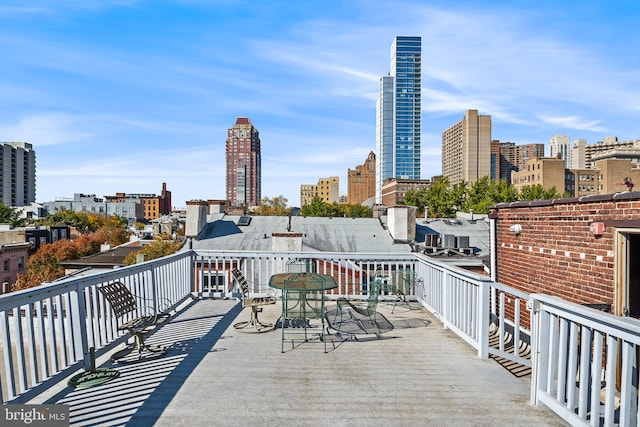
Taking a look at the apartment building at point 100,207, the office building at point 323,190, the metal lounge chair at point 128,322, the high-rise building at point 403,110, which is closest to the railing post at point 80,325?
the metal lounge chair at point 128,322

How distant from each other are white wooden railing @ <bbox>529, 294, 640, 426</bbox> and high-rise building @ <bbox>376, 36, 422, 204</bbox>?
177171mm

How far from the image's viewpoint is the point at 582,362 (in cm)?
276

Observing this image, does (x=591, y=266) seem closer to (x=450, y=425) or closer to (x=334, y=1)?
(x=450, y=425)

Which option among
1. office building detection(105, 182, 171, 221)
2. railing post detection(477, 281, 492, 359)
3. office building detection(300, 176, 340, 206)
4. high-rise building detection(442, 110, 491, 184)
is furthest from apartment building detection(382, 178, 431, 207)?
railing post detection(477, 281, 492, 359)

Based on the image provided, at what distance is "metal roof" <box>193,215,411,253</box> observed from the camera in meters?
17.2

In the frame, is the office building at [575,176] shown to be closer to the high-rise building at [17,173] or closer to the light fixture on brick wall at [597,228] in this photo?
the light fixture on brick wall at [597,228]

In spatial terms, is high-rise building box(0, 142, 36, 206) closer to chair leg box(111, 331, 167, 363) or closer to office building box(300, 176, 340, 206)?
office building box(300, 176, 340, 206)

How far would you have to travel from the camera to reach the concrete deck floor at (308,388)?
312 cm

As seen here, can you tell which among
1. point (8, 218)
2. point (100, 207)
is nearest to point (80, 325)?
point (8, 218)

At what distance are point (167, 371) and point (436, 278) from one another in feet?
14.4

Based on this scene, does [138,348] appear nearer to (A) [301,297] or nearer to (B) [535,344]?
(A) [301,297]

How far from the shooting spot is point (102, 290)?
4.32 m

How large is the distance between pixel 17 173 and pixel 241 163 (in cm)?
8796

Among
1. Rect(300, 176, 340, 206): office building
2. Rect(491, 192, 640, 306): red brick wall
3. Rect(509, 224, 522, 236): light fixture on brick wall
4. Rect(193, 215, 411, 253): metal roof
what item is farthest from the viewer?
Rect(300, 176, 340, 206): office building
